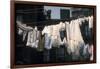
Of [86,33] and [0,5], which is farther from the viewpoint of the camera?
[86,33]

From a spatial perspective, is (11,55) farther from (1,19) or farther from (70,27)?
(70,27)

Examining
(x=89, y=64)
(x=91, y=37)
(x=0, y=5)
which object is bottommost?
(x=89, y=64)

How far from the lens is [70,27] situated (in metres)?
1.51

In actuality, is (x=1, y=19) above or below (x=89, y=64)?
above

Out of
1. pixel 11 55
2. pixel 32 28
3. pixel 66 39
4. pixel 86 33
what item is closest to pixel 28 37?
pixel 32 28

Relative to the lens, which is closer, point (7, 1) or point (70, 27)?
point (7, 1)

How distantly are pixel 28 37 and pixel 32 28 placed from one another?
0.07 meters

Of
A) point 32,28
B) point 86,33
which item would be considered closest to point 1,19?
point 32,28

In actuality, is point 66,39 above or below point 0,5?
below

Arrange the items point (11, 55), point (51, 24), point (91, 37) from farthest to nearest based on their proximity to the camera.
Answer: point (91, 37), point (51, 24), point (11, 55)

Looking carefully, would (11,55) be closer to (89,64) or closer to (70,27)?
(70,27)

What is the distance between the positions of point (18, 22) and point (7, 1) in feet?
0.54

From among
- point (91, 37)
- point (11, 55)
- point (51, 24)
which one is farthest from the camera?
point (91, 37)

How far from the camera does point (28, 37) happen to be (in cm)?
142
